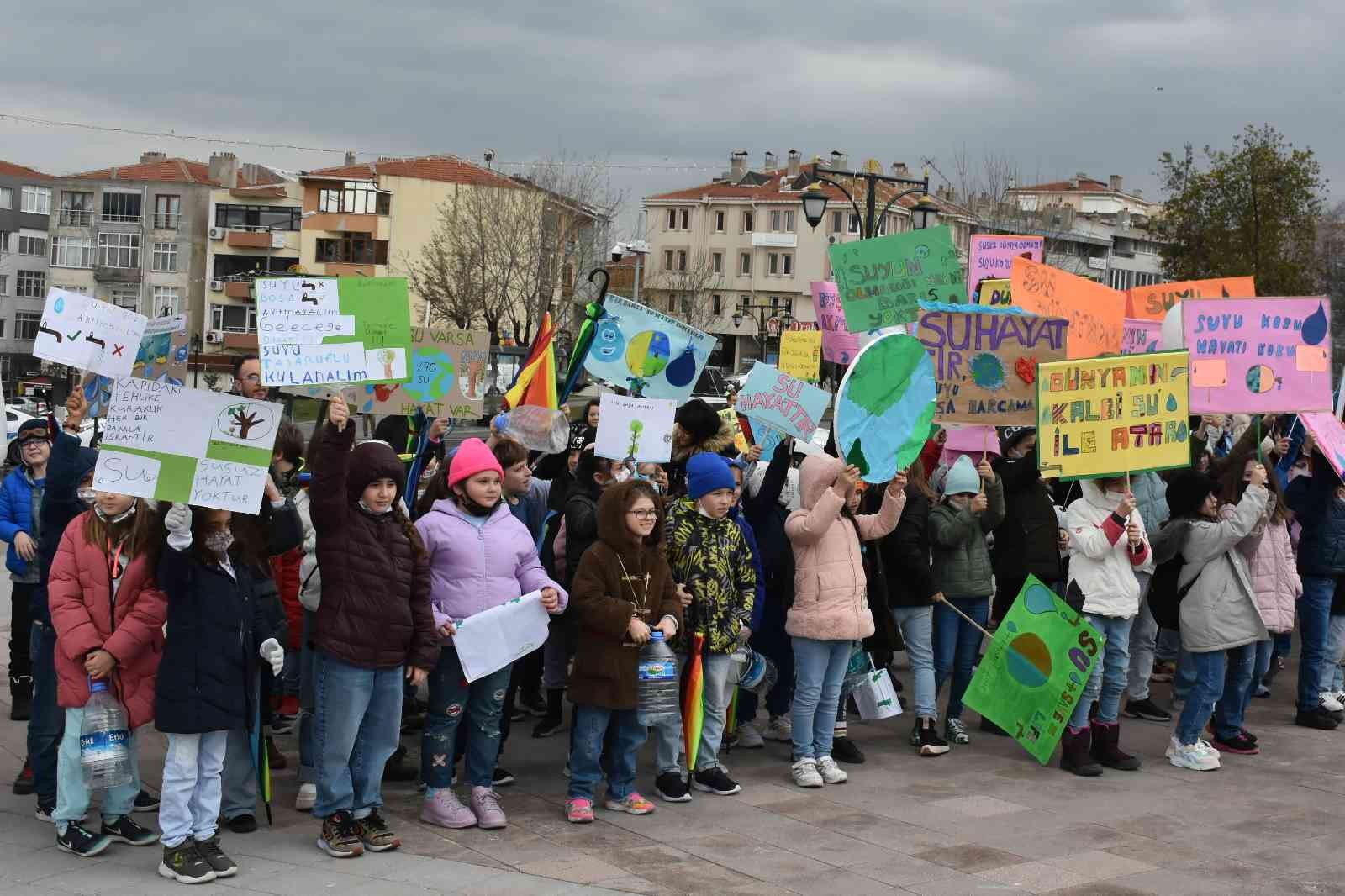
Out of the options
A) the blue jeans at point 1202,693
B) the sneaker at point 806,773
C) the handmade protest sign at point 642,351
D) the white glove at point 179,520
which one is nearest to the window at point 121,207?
the handmade protest sign at point 642,351

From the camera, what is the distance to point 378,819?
6.73m

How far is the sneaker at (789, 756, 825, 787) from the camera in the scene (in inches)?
313

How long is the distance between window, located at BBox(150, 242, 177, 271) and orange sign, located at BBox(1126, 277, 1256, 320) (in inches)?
3284

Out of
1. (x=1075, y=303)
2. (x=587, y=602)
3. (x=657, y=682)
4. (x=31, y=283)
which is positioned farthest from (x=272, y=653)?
(x=31, y=283)

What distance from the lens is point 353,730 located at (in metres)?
6.65

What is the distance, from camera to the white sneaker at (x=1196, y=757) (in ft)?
28.2

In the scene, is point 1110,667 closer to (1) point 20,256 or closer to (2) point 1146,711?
(2) point 1146,711

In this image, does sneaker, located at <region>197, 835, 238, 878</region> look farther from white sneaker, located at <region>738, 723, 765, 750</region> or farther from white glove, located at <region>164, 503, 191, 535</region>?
white sneaker, located at <region>738, 723, 765, 750</region>

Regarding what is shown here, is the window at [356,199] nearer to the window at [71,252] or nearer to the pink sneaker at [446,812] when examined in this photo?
the window at [71,252]

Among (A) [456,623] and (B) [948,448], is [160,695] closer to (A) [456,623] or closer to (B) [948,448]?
(A) [456,623]

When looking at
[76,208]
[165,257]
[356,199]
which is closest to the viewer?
[356,199]

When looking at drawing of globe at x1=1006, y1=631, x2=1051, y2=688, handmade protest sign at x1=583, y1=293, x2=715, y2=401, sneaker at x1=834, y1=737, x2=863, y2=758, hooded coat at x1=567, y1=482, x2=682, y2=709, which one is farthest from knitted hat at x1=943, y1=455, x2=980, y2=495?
hooded coat at x1=567, y1=482, x2=682, y2=709

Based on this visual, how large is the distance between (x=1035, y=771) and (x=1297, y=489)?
3303mm

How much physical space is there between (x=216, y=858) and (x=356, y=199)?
7566cm
